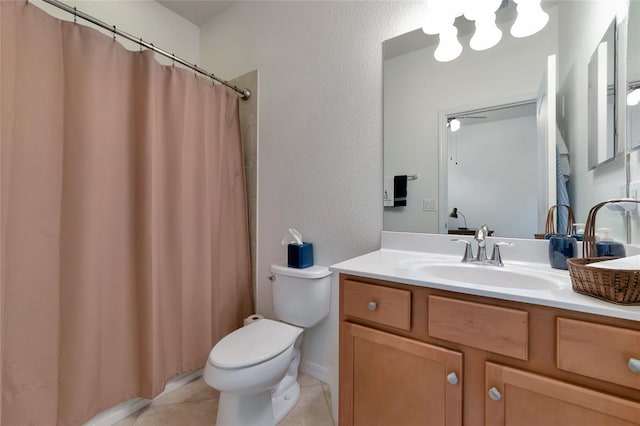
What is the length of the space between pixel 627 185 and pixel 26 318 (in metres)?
2.19

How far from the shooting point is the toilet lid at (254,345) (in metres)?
1.15

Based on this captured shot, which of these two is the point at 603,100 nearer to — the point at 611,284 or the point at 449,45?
the point at 449,45

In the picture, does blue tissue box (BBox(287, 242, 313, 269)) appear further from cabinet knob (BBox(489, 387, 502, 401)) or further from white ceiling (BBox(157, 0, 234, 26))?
white ceiling (BBox(157, 0, 234, 26))

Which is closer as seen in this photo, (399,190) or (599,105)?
(599,105)

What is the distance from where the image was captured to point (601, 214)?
39.9 inches

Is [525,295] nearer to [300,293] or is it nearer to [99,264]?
[300,293]

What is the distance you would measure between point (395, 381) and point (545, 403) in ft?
1.28

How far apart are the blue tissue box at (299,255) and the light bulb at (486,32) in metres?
1.29

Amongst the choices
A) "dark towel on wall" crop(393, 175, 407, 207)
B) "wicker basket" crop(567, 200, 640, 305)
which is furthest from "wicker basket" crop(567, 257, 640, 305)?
"dark towel on wall" crop(393, 175, 407, 207)

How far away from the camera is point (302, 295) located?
1.51 m

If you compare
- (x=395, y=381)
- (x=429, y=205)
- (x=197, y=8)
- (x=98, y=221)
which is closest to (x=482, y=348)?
(x=395, y=381)

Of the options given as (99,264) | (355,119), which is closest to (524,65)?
(355,119)

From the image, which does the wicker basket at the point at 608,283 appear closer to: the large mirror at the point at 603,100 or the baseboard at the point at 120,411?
the large mirror at the point at 603,100

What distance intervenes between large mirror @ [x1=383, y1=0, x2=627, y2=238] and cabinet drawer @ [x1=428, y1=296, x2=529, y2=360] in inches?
22.7
